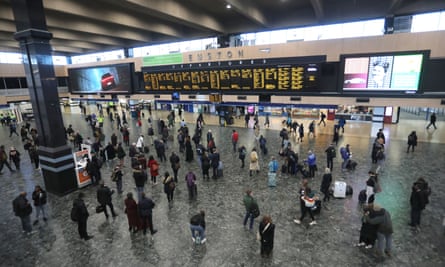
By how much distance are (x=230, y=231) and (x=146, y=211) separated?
2484mm

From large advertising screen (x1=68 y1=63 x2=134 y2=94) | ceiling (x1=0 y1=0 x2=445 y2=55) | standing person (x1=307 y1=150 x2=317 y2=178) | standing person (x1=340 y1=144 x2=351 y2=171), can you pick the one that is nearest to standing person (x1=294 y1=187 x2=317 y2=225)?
standing person (x1=307 y1=150 x2=317 y2=178)

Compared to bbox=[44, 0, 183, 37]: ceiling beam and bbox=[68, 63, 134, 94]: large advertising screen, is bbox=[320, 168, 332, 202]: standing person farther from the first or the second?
bbox=[68, 63, 134, 94]: large advertising screen

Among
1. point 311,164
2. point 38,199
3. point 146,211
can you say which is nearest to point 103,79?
point 38,199

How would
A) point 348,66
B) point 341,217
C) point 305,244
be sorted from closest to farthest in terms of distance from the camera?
point 305,244, point 341,217, point 348,66

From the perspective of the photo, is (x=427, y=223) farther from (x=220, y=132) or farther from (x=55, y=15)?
(x=55, y=15)

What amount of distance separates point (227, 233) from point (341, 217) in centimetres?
368

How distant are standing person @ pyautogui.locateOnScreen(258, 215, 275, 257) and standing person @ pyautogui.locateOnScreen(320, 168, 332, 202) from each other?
3308mm

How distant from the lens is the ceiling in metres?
13.8

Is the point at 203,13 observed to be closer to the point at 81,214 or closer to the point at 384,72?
the point at 384,72

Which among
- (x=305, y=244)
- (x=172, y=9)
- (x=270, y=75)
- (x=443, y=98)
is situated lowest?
(x=305, y=244)

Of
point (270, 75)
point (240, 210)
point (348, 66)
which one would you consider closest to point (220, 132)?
point (270, 75)

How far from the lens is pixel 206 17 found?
683 inches

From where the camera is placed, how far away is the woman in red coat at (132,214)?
21.2 ft

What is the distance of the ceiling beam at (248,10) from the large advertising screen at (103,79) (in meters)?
10.9
